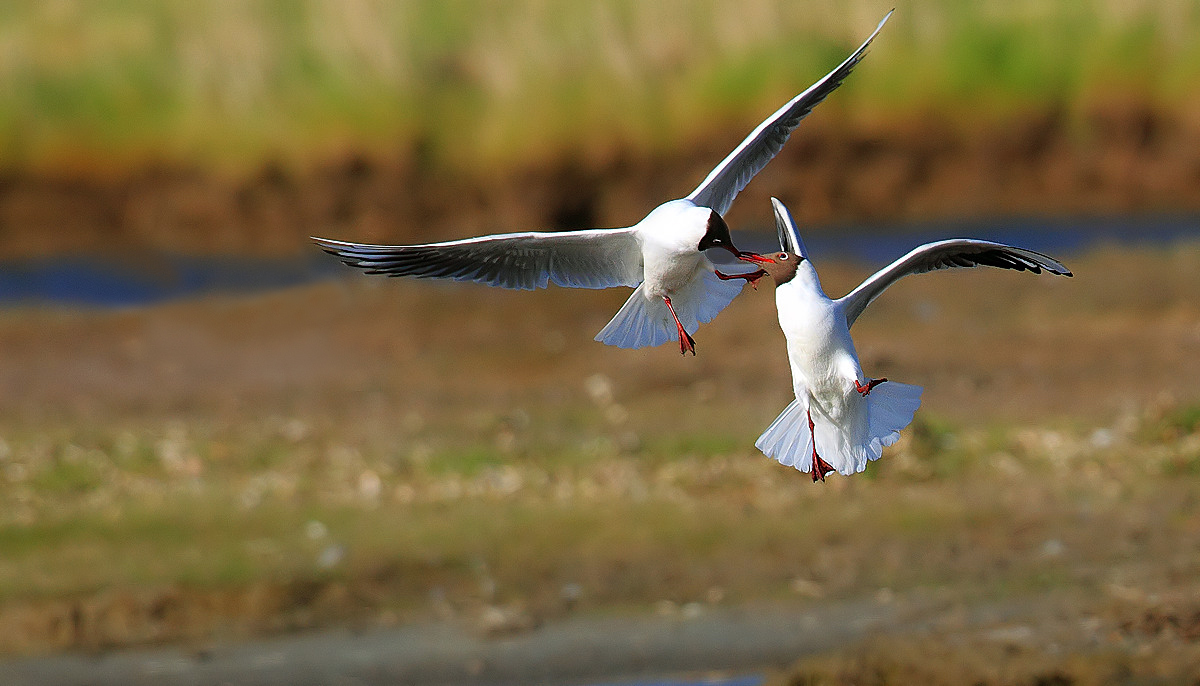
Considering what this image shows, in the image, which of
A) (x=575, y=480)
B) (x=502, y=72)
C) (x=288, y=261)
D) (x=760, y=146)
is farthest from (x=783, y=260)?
(x=502, y=72)

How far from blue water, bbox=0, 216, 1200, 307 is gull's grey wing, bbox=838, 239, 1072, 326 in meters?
12.0

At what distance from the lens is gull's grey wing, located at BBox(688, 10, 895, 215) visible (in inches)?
248

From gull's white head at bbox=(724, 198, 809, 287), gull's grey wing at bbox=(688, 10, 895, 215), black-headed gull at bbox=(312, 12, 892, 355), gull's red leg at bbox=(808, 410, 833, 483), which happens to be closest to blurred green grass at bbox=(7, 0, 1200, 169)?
gull's grey wing at bbox=(688, 10, 895, 215)

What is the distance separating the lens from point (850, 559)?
1035 centimetres

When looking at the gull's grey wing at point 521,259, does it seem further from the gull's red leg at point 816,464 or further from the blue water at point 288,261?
the blue water at point 288,261

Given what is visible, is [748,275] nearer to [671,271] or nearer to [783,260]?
[783,260]

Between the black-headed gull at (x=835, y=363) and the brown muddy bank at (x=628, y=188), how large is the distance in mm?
12416

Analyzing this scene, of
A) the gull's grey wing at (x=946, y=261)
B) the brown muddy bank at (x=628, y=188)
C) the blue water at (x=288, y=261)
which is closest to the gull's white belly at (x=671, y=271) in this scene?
the gull's grey wing at (x=946, y=261)

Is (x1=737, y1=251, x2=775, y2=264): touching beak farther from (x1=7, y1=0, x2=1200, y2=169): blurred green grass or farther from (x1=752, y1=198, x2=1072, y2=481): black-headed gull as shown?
(x1=7, y1=0, x2=1200, y2=169): blurred green grass

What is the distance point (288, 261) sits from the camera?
18.9 meters

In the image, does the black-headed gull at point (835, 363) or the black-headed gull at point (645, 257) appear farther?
the black-headed gull at point (645, 257)

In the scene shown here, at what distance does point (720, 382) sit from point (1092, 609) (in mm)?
4995

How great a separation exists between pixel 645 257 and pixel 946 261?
102 centimetres

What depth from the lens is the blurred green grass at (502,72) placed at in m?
18.9
